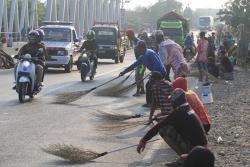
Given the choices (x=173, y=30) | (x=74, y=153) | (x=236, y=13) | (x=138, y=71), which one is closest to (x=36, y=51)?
(x=138, y=71)

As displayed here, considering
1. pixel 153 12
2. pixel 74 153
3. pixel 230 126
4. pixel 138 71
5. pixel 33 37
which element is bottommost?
pixel 153 12

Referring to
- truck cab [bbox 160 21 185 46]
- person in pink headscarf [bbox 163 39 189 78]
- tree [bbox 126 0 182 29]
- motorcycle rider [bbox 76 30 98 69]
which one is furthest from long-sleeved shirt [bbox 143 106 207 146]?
tree [bbox 126 0 182 29]

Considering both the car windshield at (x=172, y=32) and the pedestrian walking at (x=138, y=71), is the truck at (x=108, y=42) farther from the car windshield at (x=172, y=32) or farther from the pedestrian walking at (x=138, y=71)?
the pedestrian walking at (x=138, y=71)

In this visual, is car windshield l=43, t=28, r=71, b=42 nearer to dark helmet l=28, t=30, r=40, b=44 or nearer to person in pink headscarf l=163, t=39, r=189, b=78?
dark helmet l=28, t=30, r=40, b=44

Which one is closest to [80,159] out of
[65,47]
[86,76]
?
[86,76]

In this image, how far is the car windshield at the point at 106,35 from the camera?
A: 37287mm

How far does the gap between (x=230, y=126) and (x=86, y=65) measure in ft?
32.8

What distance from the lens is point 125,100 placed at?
16047 millimetres

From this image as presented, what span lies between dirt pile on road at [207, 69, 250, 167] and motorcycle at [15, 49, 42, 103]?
4243 mm

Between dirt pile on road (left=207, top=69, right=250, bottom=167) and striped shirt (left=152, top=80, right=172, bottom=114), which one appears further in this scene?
striped shirt (left=152, top=80, right=172, bottom=114)

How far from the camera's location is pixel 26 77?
49.0 ft

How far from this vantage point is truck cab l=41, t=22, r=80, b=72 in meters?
26.3

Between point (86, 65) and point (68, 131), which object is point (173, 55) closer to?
point (68, 131)

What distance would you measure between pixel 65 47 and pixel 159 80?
16116 millimetres
